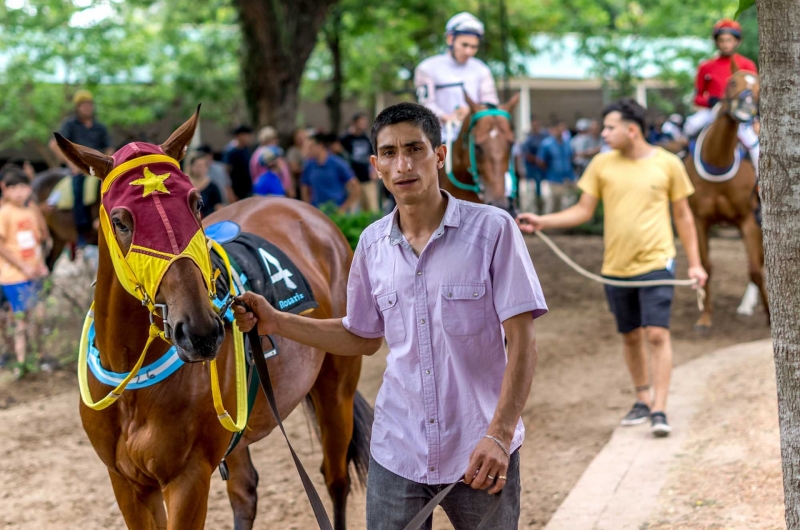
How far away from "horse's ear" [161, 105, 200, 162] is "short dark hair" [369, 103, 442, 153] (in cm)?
84

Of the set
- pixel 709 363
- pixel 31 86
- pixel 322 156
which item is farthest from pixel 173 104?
pixel 709 363

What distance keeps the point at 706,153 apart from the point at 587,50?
10.3 m

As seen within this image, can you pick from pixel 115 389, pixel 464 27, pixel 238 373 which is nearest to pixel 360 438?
pixel 238 373

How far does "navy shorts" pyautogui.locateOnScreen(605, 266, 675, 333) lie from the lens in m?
5.94

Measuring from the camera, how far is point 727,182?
9.48m

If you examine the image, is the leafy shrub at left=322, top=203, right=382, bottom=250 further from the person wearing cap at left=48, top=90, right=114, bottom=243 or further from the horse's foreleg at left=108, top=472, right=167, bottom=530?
the horse's foreleg at left=108, top=472, right=167, bottom=530

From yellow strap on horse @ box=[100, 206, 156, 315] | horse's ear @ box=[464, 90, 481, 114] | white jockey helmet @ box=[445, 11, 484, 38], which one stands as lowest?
yellow strap on horse @ box=[100, 206, 156, 315]

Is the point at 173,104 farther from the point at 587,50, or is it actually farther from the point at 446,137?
the point at 446,137

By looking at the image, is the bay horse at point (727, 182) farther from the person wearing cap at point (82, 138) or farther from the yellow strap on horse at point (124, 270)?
the yellow strap on horse at point (124, 270)

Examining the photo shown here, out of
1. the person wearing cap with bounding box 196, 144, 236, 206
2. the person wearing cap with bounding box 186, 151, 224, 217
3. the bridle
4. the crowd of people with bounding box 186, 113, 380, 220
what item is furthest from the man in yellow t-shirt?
Answer: the person wearing cap with bounding box 196, 144, 236, 206

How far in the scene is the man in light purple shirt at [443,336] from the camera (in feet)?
8.41

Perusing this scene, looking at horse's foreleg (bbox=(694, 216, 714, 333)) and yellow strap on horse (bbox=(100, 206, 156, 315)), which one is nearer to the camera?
yellow strap on horse (bbox=(100, 206, 156, 315))

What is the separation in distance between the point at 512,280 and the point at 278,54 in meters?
10.9

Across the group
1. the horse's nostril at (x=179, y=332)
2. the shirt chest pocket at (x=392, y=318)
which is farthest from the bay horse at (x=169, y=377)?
the shirt chest pocket at (x=392, y=318)
